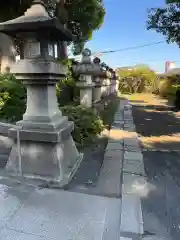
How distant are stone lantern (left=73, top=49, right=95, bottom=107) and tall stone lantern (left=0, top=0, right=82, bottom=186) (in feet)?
8.44

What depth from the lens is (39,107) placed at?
10.3 ft

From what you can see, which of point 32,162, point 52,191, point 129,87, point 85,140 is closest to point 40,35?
point 32,162

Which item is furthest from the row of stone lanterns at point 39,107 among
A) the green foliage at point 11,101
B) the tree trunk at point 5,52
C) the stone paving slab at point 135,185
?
the tree trunk at point 5,52

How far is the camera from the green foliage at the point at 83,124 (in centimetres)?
491

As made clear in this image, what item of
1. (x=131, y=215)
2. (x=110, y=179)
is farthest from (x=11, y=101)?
(x=131, y=215)

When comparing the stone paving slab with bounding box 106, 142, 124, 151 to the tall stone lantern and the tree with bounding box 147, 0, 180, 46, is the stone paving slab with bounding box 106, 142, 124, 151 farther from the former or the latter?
the tree with bounding box 147, 0, 180, 46

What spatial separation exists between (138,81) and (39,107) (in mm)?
26951

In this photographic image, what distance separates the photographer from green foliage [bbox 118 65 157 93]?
2848 centimetres

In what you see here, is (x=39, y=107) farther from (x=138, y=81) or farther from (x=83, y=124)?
(x=138, y=81)

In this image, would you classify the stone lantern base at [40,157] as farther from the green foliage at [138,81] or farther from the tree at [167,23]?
the green foliage at [138,81]

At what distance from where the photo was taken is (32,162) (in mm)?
3186

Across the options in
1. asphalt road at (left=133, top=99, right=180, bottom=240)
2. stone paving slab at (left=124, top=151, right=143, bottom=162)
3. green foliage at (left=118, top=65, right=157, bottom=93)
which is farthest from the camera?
green foliage at (left=118, top=65, right=157, bottom=93)

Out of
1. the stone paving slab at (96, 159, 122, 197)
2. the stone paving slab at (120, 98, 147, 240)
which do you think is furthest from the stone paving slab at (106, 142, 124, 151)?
the stone paving slab at (96, 159, 122, 197)

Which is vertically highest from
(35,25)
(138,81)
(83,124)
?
(138,81)
